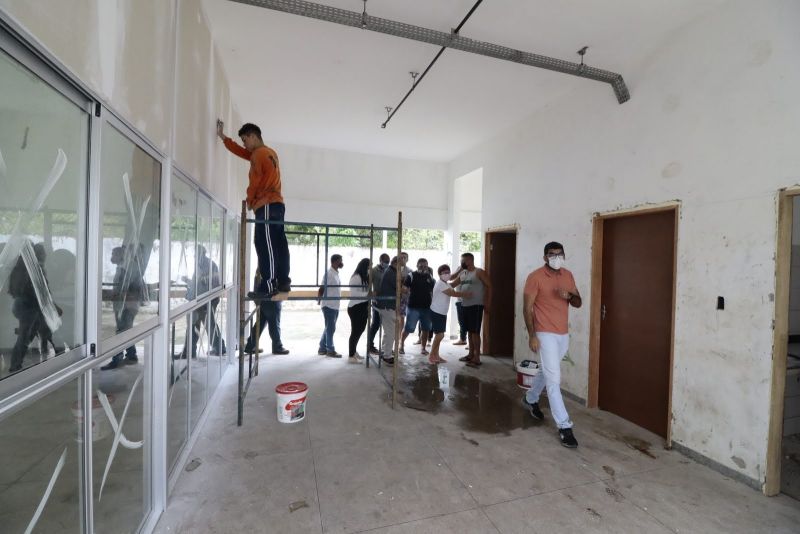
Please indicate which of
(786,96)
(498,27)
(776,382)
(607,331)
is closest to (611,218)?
(607,331)

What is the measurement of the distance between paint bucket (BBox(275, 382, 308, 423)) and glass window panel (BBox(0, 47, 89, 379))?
1875 millimetres

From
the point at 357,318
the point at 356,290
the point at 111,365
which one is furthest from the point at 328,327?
the point at 111,365

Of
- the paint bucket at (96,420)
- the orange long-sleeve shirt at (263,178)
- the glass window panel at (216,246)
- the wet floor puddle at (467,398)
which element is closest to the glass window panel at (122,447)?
the paint bucket at (96,420)

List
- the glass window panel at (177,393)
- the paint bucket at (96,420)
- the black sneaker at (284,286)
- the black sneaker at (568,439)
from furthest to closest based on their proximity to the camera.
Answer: the black sneaker at (284,286) < the black sneaker at (568,439) < the glass window panel at (177,393) < the paint bucket at (96,420)

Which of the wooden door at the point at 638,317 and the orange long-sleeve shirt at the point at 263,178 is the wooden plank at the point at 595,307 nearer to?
the wooden door at the point at 638,317

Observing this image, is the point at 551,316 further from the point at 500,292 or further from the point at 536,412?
the point at 500,292

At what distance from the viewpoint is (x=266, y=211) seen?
9.02ft

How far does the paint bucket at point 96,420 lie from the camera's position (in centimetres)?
119

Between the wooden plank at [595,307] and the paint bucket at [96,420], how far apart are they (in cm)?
364

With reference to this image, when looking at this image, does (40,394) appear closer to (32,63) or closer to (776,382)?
(32,63)

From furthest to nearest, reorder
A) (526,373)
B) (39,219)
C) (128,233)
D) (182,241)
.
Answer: (526,373) < (182,241) < (128,233) < (39,219)

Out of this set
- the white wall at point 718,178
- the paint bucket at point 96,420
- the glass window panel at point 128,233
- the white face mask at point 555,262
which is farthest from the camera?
the white face mask at point 555,262

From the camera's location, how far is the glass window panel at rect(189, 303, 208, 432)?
2.57 m

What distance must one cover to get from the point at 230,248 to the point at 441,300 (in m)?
2.72
